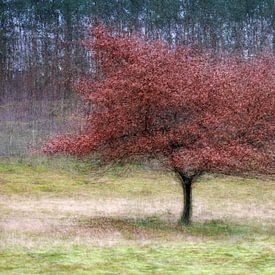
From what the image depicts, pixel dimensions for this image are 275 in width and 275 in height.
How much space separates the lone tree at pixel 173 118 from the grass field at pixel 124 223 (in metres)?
2.15

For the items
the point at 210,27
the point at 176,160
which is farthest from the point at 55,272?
the point at 210,27

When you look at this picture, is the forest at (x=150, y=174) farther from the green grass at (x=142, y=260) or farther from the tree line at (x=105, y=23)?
the tree line at (x=105, y=23)

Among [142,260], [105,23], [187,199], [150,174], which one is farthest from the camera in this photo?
[105,23]

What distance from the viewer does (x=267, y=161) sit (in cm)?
2192

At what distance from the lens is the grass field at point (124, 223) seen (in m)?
12.0

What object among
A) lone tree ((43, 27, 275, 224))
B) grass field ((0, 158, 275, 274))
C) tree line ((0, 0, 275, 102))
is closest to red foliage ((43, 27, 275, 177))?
lone tree ((43, 27, 275, 224))

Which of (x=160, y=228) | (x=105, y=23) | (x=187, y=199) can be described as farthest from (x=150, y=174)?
(x=105, y=23)

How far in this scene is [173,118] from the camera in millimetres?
22172

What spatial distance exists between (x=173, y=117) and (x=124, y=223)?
14.9 ft

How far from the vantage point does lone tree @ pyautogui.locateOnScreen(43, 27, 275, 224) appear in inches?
842

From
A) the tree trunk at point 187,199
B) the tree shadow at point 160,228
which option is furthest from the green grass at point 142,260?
the tree trunk at point 187,199

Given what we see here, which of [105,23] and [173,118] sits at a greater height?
[105,23]

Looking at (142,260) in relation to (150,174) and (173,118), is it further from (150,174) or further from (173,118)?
(150,174)

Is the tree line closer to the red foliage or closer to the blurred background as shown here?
the blurred background
